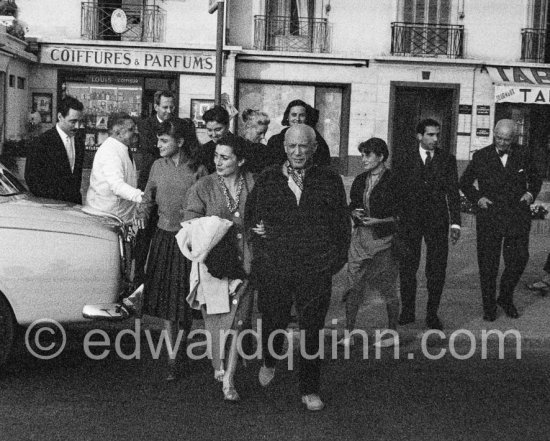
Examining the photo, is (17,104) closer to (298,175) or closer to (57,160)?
(57,160)

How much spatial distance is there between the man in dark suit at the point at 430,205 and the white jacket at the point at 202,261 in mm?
2783

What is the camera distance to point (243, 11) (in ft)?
82.9

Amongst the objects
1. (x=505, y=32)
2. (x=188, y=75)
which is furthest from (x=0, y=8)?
(x=505, y=32)

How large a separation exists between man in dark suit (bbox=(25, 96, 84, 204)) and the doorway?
1767cm

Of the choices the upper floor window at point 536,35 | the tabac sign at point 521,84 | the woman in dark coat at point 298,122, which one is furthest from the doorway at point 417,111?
the woman in dark coat at point 298,122

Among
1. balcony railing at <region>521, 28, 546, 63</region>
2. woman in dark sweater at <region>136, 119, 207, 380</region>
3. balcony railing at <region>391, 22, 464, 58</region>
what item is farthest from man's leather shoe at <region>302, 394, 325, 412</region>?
balcony railing at <region>521, 28, 546, 63</region>

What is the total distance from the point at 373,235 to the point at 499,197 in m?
1.81

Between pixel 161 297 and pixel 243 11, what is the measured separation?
64.9 ft

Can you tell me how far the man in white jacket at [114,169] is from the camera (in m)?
7.91

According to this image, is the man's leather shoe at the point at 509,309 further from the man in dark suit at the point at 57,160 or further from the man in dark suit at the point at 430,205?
the man in dark suit at the point at 57,160

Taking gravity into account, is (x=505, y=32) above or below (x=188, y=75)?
above

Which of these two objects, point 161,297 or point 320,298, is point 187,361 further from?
point 320,298

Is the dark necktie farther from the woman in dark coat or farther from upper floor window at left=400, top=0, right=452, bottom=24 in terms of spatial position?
upper floor window at left=400, top=0, right=452, bottom=24

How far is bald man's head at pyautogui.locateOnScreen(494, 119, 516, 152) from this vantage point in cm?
884
